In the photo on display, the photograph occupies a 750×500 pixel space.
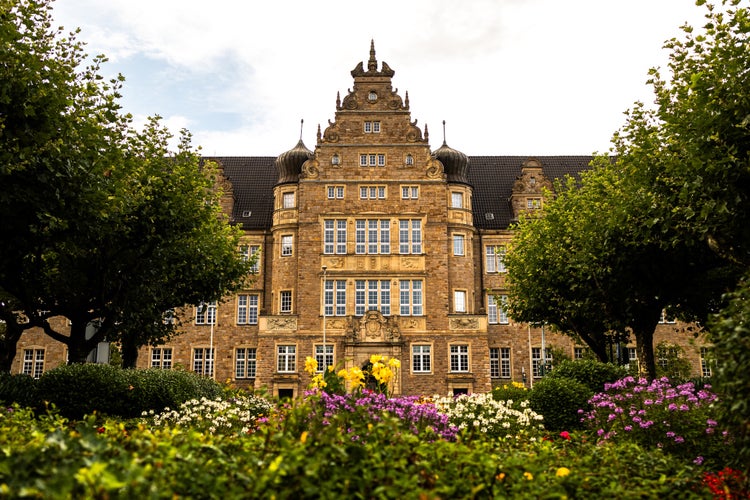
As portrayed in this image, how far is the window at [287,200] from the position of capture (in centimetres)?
4860

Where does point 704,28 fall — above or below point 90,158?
above

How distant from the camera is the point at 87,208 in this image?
1756 cm

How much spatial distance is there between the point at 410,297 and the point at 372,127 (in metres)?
11.1

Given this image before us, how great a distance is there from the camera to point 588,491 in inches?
293

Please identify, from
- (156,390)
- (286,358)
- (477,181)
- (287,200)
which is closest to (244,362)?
(286,358)

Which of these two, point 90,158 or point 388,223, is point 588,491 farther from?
point 388,223

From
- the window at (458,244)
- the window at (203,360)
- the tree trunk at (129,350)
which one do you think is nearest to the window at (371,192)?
the window at (458,244)

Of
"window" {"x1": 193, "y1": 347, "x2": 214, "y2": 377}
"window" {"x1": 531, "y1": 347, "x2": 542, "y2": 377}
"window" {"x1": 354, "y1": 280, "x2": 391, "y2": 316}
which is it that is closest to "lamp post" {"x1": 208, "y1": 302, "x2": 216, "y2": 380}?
"window" {"x1": 193, "y1": 347, "x2": 214, "y2": 377}

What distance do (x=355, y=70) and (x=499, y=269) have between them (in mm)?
16344

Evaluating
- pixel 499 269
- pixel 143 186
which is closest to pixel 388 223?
pixel 499 269

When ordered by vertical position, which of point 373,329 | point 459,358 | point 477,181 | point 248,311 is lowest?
point 459,358

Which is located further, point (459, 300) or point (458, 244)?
point (458, 244)

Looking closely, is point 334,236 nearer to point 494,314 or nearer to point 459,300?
point 459,300

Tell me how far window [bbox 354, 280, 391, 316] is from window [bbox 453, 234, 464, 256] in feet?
17.2
